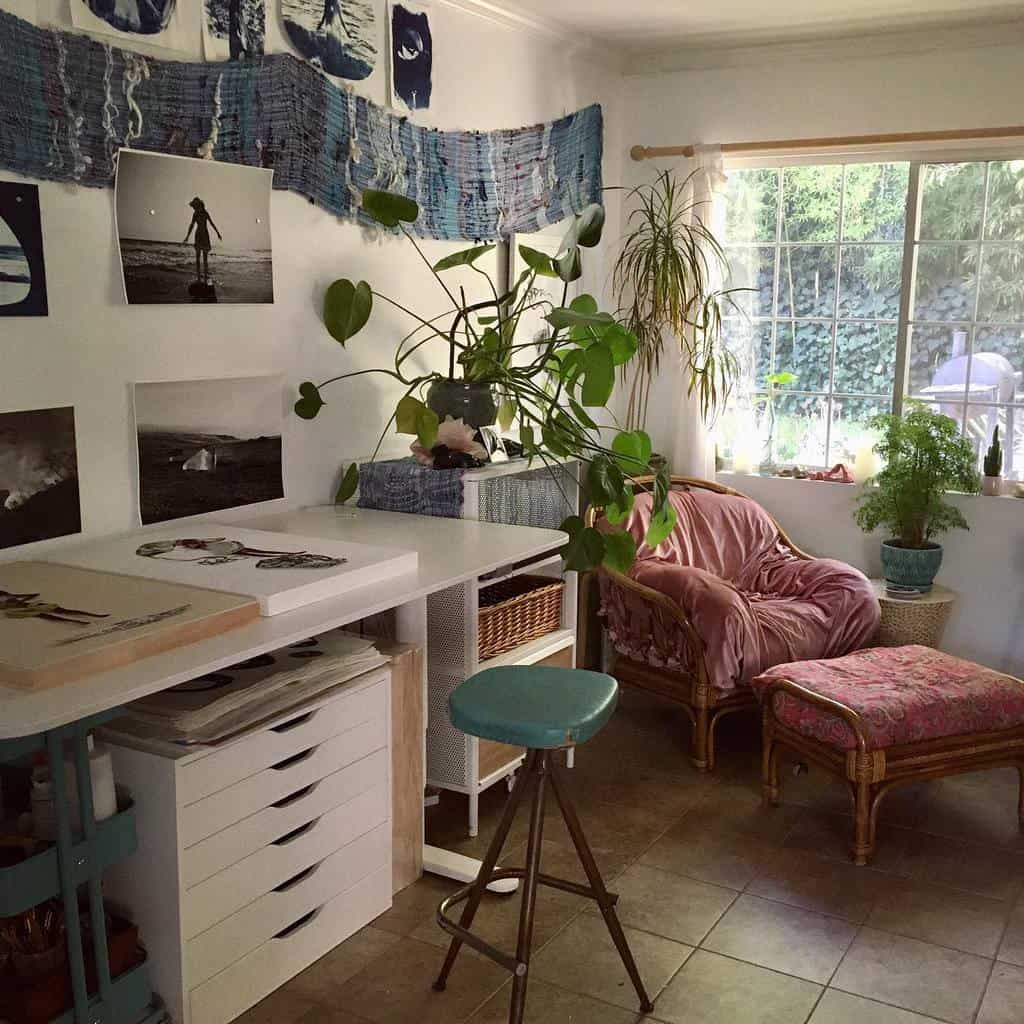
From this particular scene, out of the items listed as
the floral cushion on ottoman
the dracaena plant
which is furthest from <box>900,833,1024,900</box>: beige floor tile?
the dracaena plant

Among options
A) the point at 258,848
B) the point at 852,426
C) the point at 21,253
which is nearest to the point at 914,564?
the point at 852,426

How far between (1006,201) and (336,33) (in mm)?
2491

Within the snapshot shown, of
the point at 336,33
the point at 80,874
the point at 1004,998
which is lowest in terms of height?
the point at 1004,998

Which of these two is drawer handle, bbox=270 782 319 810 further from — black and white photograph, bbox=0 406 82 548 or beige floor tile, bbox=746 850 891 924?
beige floor tile, bbox=746 850 891 924

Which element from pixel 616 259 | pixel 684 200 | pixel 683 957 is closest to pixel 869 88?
pixel 684 200

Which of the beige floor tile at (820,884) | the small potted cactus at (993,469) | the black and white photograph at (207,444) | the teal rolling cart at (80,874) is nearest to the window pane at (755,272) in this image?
the small potted cactus at (993,469)

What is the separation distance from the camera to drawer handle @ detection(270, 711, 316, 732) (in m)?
2.35

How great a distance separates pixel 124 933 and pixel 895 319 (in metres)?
3.51

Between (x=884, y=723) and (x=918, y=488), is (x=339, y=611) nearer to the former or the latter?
(x=884, y=723)

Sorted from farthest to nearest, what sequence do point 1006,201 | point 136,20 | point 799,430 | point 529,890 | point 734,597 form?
point 799,430 → point 1006,201 → point 734,597 → point 136,20 → point 529,890

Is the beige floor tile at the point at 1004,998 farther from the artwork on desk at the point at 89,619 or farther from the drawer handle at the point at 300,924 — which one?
the artwork on desk at the point at 89,619

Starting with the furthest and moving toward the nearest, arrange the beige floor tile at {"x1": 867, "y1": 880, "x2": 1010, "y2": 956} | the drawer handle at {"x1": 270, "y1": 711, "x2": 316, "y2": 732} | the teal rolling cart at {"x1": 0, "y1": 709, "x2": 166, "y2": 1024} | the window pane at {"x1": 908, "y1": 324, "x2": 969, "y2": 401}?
1. the window pane at {"x1": 908, "y1": 324, "x2": 969, "y2": 401}
2. the beige floor tile at {"x1": 867, "y1": 880, "x2": 1010, "y2": 956}
3. the drawer handle at {"x1": 270, "y1": 711, "x2": 316, "y2": 732}
4. the teal rolling cart at {"x1": 0, "y1": 709, "x2": 166, "y2": 1024}

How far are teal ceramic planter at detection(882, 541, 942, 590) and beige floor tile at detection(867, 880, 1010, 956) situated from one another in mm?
1464

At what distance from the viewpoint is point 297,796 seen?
246 centimetres
